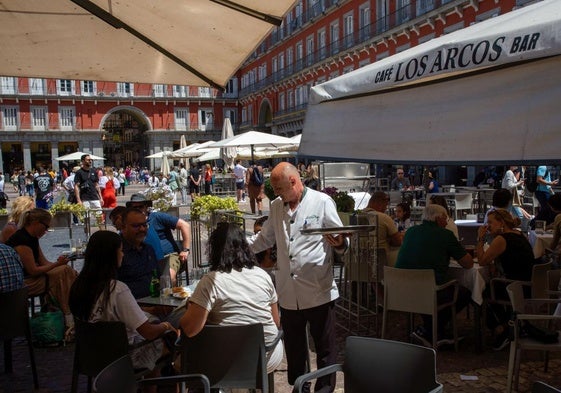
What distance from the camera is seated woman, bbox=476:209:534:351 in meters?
4.63

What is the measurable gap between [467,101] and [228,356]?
1.89m

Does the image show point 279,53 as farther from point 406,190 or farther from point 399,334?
point 399,334

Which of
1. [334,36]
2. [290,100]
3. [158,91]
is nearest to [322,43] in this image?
[334,36]

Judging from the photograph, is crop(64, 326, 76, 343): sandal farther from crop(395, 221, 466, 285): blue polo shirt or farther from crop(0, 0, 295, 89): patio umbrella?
crop(395, 221, 466, 285): blue polo shirt

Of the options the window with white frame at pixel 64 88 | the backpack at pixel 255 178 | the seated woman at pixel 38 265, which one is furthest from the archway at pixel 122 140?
the seated woman at pixel 38 265

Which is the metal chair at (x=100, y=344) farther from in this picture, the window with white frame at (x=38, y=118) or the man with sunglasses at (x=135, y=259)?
the window with white frame at (x=38, y=118)

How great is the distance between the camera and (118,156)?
223 ft

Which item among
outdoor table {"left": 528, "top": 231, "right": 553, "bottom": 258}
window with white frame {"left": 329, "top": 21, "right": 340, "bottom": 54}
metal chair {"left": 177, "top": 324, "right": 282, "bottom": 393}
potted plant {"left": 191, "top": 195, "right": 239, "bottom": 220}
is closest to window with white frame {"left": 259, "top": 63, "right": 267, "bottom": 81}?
window with white frame {"left": 329, "top": 21, "right": 340, "bottom": 54}

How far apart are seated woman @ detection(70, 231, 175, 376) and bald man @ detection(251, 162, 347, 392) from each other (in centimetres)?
84

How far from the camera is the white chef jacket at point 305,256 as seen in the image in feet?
11.5

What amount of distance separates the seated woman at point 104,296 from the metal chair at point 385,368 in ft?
3.90

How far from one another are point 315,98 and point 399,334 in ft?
8.01

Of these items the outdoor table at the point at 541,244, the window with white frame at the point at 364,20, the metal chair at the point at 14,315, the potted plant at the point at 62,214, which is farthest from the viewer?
the window with white frame at the point at 364,20

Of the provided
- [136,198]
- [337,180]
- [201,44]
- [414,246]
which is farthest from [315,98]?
[337,180]
